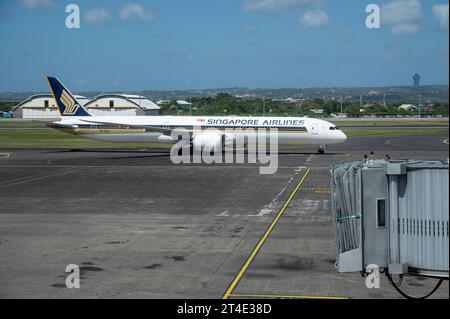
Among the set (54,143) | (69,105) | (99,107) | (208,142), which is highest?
(99,107)

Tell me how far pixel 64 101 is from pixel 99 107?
359 ft

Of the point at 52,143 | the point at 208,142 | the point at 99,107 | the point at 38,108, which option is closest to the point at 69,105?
the point at 52,143

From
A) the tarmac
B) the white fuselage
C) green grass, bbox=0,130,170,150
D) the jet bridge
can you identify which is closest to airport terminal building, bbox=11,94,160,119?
green grass, bbox=0,130,170,150

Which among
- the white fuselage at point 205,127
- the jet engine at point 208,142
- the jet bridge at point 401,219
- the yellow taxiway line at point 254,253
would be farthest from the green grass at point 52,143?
the jet bridge at point 401,219

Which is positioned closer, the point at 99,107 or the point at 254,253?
the point at 254,253

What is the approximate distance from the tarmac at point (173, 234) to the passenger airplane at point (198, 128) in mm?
10664

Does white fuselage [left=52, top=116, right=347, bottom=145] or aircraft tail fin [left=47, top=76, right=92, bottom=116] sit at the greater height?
aircraft tail fin [left=47, top=76, right=92, bottom=116]

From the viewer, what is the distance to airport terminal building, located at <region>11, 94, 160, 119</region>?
17688 centimetres

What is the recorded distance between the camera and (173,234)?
27.5 m

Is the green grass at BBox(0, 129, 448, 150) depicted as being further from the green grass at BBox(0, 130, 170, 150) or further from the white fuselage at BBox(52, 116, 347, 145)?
the white fuselage at BBox(52, 116, 347, 145)

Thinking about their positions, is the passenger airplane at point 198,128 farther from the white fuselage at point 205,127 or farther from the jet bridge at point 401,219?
the jet bridge at point 401,219

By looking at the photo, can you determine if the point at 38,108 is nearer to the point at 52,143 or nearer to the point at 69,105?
the point at 52,143

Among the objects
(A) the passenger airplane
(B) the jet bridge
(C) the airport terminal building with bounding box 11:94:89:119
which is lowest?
(B) the jet bridge

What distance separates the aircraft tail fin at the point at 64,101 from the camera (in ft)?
231
